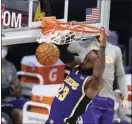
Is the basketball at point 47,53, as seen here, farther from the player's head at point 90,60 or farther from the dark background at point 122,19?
the dark background at point 122,19

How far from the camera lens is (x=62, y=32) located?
17.3ft

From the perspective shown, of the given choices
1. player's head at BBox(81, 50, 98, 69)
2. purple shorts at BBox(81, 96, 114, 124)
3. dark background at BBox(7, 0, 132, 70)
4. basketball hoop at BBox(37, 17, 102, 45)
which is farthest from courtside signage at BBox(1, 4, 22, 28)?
dark background at BBox(7, 0, 132, 70)

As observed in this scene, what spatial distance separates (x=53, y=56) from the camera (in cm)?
523

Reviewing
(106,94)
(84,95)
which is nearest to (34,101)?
(106,94)

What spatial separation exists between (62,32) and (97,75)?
0.54 metres

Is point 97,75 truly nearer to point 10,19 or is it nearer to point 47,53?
point 47,53

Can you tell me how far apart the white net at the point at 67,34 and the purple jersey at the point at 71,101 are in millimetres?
424

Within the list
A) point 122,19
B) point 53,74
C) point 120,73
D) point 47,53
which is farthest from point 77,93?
point 122,19

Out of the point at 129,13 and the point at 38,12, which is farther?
the point at 129,13

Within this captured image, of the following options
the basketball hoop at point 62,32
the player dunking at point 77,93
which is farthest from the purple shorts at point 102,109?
the basketball hoop at point 62,32

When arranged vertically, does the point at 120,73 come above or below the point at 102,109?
above

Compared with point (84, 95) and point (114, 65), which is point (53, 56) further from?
point (114, 65)

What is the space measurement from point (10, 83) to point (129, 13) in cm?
491

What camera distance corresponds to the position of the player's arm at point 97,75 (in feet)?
17.2
